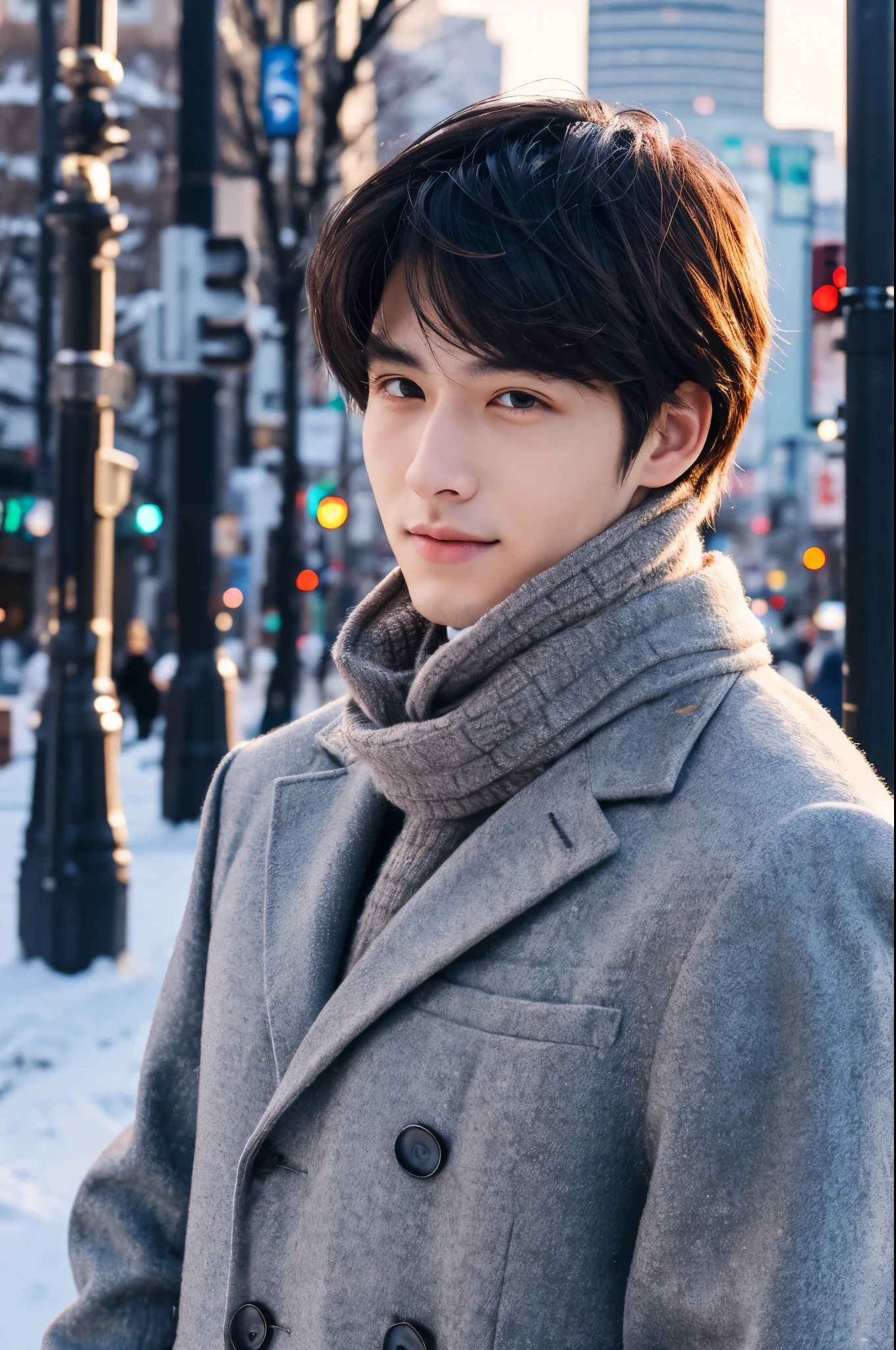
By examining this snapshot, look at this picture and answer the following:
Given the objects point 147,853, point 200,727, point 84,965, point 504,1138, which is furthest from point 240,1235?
point 200,727

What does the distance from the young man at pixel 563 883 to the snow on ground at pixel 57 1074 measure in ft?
8.53

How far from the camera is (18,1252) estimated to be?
→ 408cm

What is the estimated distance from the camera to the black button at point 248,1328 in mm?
1600

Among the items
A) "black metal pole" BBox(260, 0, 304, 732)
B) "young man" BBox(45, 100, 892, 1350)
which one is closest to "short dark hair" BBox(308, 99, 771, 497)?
"young man" BBox(45, 100, 892, 1350)

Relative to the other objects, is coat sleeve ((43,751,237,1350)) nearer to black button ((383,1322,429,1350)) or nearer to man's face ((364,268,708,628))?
black button ((383,1322,429,1350))

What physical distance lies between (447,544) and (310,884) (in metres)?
0.52

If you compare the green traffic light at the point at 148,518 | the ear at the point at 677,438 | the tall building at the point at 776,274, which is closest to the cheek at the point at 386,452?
the ear at the point at 677,438

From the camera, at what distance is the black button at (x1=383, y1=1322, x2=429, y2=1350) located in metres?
→ 1.45

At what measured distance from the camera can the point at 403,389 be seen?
5.15ft

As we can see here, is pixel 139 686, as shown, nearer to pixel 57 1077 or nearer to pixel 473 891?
pixel 57 1077

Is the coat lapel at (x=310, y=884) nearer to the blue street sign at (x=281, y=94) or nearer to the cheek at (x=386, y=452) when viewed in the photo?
the cheek at (x=386, y=452)

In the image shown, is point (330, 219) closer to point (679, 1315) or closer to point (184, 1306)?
point (679, 1315)

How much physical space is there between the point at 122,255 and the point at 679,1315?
3091cm

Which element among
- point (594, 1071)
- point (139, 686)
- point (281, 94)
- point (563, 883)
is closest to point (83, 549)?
point (563, 883)
